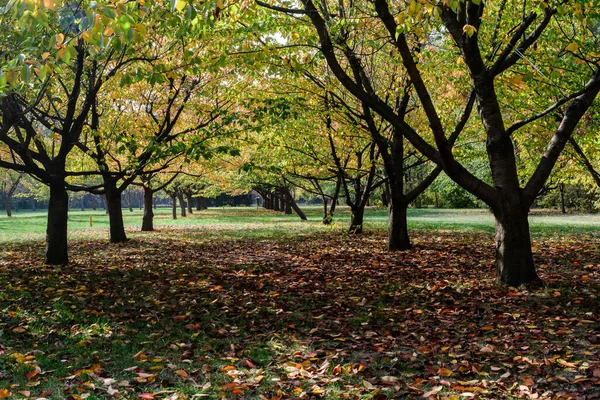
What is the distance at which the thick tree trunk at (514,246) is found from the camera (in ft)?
23.9

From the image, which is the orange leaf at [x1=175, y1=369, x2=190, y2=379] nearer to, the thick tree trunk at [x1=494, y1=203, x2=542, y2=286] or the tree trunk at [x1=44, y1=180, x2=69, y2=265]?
the thick tree trunk at [x1=494, y1=203, x2=542, y2=286]

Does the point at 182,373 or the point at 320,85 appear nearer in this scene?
the point at 182,373

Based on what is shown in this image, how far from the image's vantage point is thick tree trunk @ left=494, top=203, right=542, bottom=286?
7285mm

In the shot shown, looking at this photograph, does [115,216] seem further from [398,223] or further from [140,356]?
[140,356]

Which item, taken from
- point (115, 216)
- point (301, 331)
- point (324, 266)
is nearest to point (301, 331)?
point (301, 331)

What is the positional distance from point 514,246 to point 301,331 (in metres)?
3.93

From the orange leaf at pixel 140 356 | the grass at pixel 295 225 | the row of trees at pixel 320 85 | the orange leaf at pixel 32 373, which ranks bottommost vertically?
the orange leaf at pixel 140 356

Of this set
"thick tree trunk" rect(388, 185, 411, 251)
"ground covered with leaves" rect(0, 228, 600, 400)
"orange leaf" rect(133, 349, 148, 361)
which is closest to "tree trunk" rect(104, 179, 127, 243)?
"ground covered with leaves" rect(0, 228, 600, 400)

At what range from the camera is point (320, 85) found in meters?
Answer: 11.6

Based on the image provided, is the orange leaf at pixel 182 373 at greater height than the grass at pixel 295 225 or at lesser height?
lesser

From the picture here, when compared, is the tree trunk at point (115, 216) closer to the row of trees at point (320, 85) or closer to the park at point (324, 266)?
the row of trees at point (320, 85)

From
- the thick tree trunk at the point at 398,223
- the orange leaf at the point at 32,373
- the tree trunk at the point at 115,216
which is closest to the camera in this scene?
the orange leaf at the point at 32,373

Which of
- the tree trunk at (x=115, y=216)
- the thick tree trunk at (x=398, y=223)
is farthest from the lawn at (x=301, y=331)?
the tree trunk at (x=115, y=216)

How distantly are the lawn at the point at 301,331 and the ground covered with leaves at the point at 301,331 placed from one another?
0.07ft
